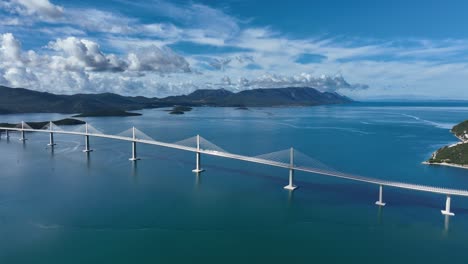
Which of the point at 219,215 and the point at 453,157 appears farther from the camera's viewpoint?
the point at 453,157

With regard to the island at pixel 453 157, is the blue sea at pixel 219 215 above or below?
below

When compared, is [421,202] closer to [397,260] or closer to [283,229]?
[397,260]

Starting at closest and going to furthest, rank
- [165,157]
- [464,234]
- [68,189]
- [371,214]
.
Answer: [464,234], [371,214], [68,189], [165,157]

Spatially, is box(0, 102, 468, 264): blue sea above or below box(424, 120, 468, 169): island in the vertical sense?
below

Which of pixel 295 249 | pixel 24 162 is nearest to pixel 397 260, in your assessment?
pixel 295 249

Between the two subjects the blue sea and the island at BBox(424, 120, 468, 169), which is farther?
the island at BBox(424, 120, 468, 169)

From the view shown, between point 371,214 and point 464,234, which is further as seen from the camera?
point 371,214

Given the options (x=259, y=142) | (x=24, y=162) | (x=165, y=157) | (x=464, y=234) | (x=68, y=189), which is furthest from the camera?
(x=259, y=142)

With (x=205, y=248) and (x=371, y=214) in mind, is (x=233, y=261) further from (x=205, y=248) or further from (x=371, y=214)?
(x=371, y=214)

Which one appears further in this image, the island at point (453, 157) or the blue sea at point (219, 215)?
the island at point (453, 157)

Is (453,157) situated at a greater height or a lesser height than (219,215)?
greater
